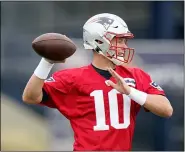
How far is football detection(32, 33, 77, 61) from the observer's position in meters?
3.18

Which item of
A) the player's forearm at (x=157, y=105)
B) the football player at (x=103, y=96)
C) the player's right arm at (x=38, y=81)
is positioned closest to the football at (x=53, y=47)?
the player's right arm at (x=38, y=81)

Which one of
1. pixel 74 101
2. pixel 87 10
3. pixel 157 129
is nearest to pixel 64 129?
pixel 157 129

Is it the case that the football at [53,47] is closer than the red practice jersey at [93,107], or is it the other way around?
the football at [53,47]

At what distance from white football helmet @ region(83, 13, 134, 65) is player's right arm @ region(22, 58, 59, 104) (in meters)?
0.31

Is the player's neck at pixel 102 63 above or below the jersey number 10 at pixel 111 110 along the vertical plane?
above

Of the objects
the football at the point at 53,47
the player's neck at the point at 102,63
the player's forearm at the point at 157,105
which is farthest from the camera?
the player's neck at the point at 102,63

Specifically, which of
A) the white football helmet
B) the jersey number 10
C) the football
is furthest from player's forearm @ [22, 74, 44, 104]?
the white football helmet

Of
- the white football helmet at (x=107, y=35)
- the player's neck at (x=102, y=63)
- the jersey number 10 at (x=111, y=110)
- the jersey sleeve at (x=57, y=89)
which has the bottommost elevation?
the jersey number 10 at (x=111, y=110)

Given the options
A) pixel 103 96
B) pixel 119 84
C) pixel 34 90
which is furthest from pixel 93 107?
pixel 34 90

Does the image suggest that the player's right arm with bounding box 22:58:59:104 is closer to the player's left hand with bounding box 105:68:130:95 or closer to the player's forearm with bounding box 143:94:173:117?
the player's left hand with bounding box 105:68:130:95

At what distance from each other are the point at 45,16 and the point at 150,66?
1037 millimetres

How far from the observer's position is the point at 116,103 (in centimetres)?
337

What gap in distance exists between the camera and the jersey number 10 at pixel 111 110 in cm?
335

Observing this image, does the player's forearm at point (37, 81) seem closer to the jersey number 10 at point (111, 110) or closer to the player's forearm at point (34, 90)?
the player's forearm at point (34, 90)
